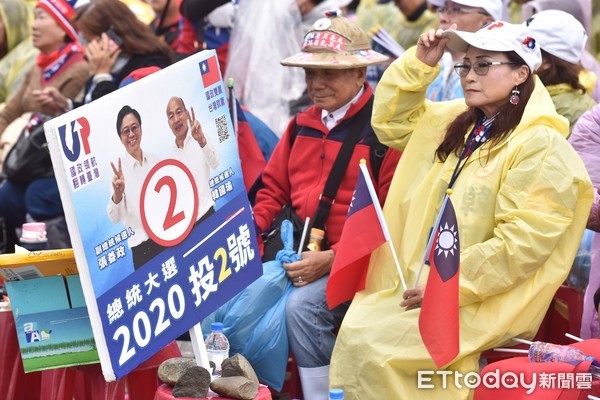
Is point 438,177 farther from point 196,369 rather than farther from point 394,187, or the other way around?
point 196,369

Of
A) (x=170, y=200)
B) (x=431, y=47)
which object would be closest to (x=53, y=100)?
(x=431, y=47)

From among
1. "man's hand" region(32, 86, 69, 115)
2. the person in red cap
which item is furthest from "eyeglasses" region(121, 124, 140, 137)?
"man's hand" region(32, 86, 69, 115)

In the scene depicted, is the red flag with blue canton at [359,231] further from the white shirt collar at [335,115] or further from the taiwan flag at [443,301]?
the white shirt collar at [335,115]

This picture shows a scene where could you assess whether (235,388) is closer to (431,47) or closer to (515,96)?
(515,96)

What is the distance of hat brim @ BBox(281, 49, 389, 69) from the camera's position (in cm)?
560

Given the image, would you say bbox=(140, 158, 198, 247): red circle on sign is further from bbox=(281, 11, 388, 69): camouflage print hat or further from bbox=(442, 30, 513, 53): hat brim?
bbox=(281, 11, 388, 69): camouflage print hat

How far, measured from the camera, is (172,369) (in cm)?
424

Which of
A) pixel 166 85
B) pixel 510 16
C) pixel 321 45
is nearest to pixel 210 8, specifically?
pixel 510 16

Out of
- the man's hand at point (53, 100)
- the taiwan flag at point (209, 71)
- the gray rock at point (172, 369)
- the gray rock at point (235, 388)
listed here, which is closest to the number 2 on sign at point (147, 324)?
the gray rock at point (172, 369)

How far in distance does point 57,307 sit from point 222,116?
3.09 ft

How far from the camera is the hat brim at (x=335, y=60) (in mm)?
5599

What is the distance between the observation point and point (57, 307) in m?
4.41

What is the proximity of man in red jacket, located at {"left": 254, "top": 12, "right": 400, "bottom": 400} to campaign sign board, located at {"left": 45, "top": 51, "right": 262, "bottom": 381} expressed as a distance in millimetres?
814

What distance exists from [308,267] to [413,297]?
789 millimetres
